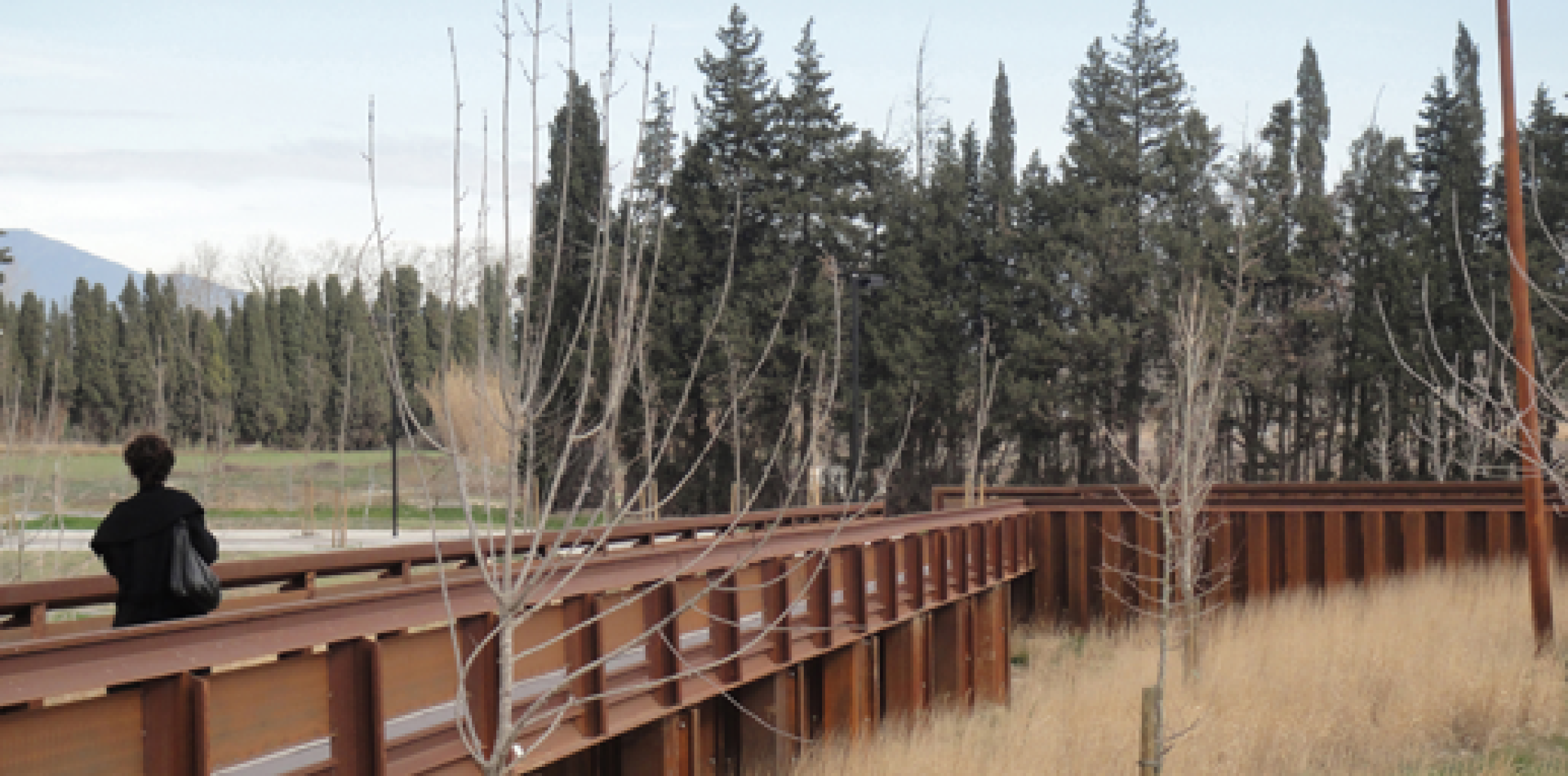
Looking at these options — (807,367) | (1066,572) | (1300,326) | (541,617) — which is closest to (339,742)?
(541,617)

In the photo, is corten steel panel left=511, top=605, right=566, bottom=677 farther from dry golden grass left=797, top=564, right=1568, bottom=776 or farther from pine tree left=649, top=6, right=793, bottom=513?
pine tree left=649, top=6, right=793, bottom=513

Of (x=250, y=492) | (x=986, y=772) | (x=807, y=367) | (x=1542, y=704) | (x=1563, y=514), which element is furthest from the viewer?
(x=250, y=492)

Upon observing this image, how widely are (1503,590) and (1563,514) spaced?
311 cm

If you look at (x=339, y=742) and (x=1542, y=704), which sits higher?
(x=339, y=742)

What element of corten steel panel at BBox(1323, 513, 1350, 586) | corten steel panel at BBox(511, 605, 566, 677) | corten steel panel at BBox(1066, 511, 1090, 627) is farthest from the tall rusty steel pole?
corten steel panel at BBox(511, 605, 566, 677)

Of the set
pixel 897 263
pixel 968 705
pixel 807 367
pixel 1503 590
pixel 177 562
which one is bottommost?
pixel 968 705

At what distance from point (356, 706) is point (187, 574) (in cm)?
100

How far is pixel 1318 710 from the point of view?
42.9 feet

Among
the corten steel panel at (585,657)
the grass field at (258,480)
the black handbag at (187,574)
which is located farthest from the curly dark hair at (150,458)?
the grass field at (258,480)

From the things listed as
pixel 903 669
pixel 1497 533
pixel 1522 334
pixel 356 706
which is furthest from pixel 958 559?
pixel 356 706

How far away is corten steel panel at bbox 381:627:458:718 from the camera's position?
21.2 feet

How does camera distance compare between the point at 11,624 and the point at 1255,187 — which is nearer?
the point at 11,624

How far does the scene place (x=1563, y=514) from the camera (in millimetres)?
19859

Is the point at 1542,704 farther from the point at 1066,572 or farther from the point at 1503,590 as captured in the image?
the point at 1066,572
